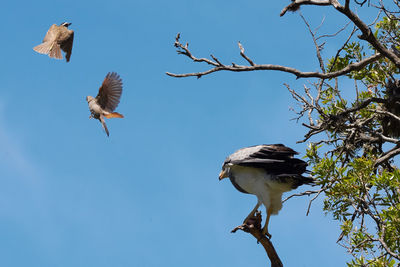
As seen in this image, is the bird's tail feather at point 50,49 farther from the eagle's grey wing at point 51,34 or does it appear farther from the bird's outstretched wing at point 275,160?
the bird's outstretched wing at point 275,160

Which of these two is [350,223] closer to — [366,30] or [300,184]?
[300,184]

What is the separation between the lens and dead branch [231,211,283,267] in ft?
26.5

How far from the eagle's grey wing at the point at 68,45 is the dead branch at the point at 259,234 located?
566 centimetres

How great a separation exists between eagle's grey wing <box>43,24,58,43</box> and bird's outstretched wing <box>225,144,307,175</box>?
5679 mm

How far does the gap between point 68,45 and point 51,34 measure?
42 centimetres

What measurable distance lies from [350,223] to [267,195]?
1.20 metres

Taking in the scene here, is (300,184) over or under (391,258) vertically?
over

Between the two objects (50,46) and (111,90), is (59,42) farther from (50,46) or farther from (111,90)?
(111,90)

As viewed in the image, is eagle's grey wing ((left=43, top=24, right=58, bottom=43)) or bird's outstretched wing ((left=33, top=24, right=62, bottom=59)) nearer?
bird's outstretched wing ((left=33, top=24, right=62, bottom=59))

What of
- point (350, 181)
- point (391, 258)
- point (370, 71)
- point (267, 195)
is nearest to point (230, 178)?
point (267, 195)

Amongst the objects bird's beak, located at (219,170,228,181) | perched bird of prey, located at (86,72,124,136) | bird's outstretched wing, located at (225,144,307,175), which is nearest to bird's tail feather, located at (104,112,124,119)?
perched bird of prey, located at (86,72,124,136)

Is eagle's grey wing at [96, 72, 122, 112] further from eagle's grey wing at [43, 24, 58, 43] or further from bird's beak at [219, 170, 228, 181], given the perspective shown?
bird's beak at [219, 170, 228, 181]

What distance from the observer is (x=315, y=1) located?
7.98 meters

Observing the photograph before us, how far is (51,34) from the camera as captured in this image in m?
12.1
